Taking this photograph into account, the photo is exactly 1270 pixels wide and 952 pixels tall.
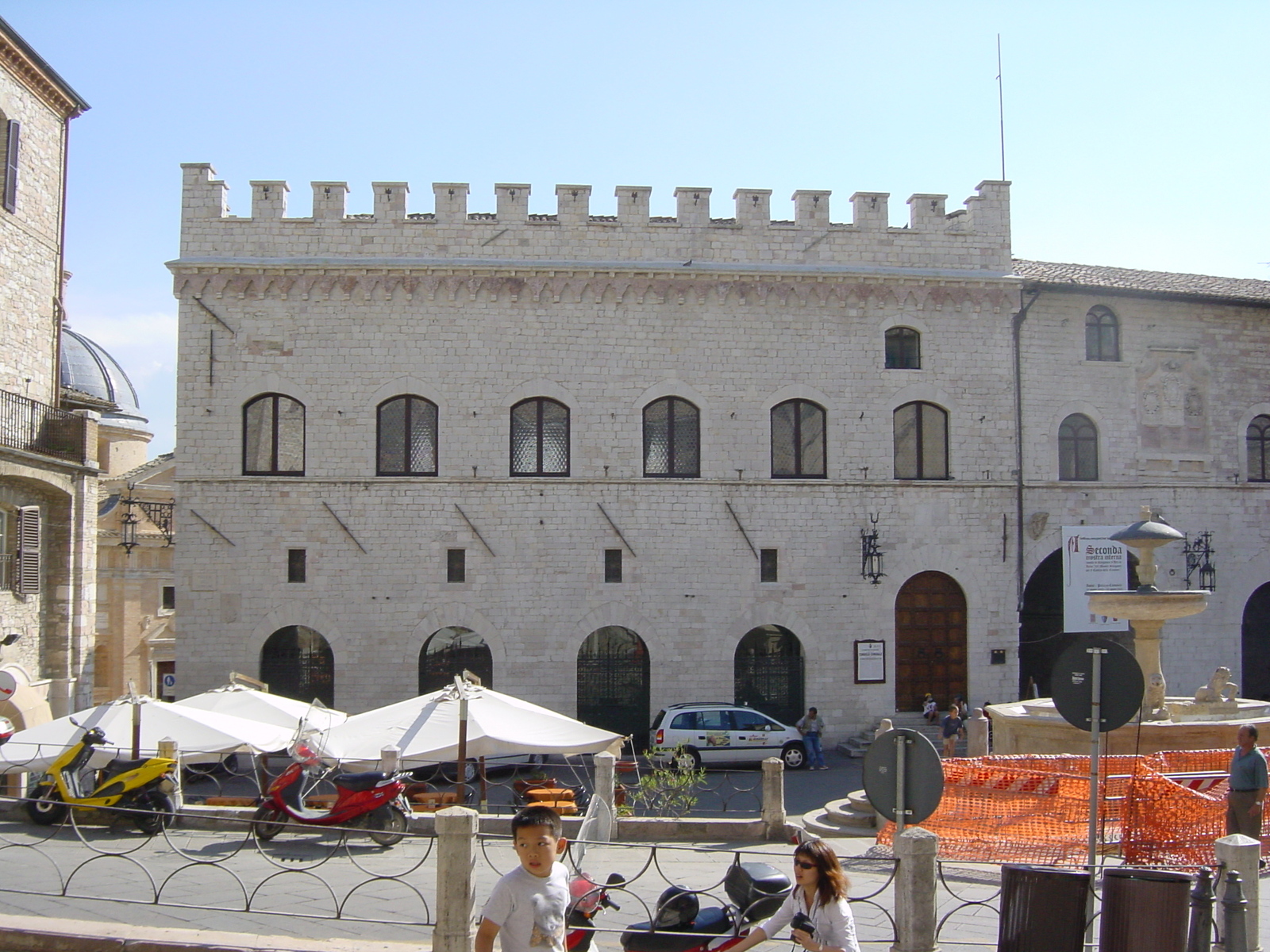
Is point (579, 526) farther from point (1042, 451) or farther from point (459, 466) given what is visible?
point (1042, 451)

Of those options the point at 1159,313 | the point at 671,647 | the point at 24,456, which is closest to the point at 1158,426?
the point at 1159,313

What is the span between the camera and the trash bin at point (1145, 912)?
653 cm

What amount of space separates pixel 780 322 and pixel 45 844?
614 inches

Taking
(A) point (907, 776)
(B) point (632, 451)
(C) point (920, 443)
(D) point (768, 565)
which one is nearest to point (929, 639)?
(D) point (768, 565)

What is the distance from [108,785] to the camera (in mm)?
13148

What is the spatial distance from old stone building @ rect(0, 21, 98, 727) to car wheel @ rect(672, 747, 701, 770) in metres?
10.7

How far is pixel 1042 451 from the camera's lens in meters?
23.1

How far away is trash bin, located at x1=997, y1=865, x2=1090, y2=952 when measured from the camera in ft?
21.8

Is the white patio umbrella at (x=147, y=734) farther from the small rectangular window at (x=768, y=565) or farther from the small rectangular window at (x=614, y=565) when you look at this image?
the small rectangular window at (x=768, y=565)

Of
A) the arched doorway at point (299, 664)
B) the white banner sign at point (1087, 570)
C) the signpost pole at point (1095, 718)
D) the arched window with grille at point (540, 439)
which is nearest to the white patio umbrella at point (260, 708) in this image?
the arched doorway at point (299, 664)

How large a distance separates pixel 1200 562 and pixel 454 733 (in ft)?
54.7

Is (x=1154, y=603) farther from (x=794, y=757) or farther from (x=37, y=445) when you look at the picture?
(x=37, y=445)

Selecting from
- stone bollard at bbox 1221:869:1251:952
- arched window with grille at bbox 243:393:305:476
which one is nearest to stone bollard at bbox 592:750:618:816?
stone bollard at bbox 1221:869:1251:952

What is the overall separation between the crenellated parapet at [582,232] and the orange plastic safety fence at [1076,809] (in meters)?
12.9
